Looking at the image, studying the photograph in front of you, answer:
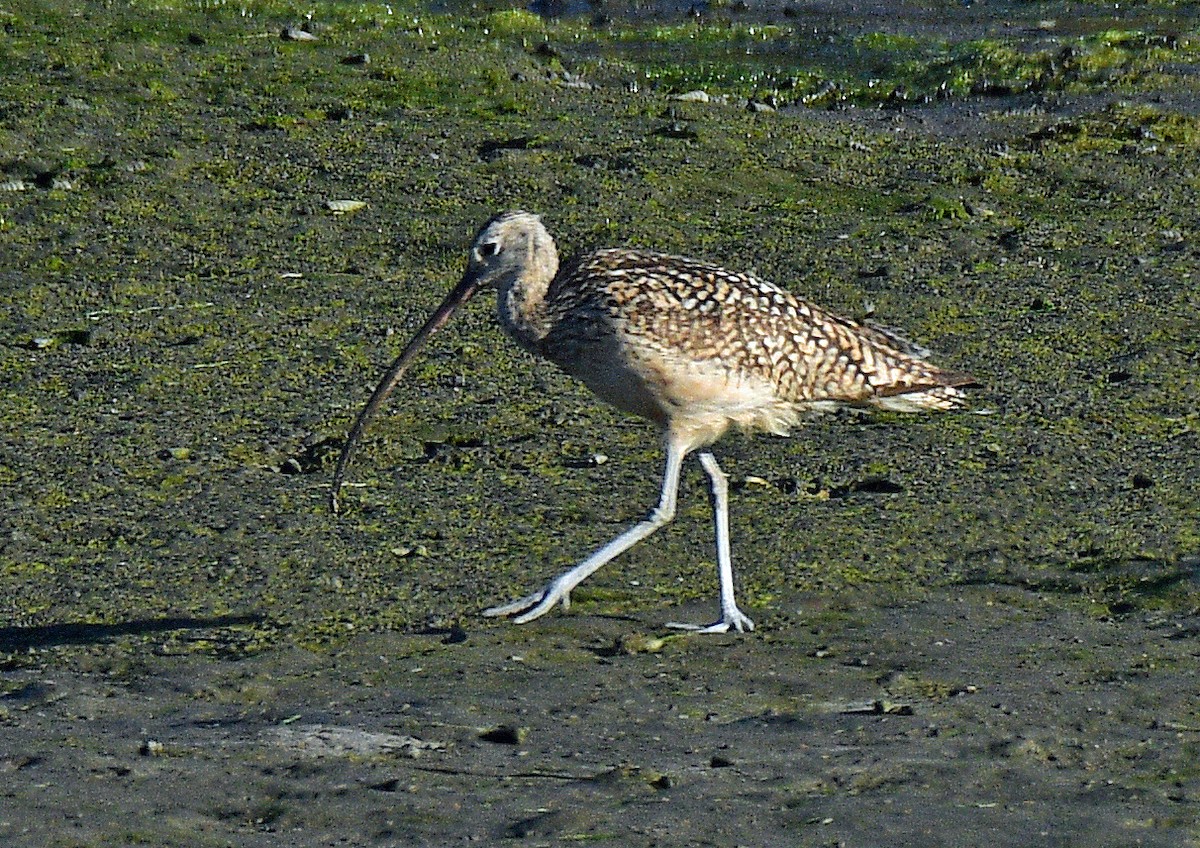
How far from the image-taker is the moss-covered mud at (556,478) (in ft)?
15.6

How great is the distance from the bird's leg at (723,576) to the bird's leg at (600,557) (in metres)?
0.14

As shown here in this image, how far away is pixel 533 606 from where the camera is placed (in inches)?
236

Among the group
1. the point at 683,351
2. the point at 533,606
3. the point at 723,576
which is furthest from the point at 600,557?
the point at 683,351

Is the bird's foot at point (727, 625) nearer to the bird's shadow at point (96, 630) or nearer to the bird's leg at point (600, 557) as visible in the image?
the bird's leg at point (600, 557)

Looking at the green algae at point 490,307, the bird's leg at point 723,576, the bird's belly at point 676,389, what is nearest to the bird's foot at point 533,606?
the green algae at point 490,307

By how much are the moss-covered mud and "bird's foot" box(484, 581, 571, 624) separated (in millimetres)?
84

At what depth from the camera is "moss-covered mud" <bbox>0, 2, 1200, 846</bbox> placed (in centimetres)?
476

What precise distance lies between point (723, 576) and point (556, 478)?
1.39 metres

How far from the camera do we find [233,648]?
5699 millimetres

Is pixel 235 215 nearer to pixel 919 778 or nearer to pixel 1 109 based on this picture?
pixel 1 109

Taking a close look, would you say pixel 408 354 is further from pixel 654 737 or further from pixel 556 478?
pixel 654 737

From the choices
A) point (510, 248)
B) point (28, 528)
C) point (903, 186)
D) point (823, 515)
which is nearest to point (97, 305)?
point (28, 528)

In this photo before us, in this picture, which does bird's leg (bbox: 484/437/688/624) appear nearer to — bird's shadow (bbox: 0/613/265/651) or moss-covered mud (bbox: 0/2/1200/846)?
moss-covered mud (bbox: 0/2/1200/846)

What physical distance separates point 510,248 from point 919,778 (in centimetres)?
245
